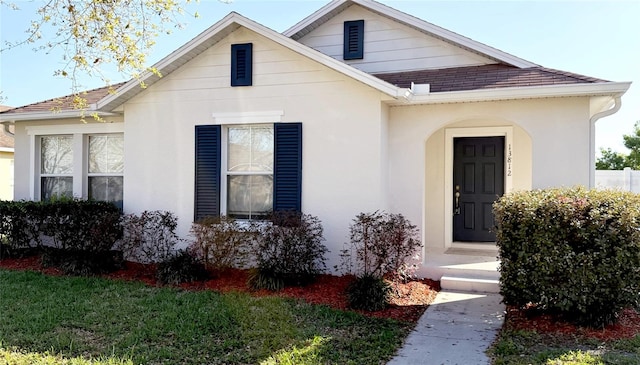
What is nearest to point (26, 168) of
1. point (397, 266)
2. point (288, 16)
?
point (288, 16)

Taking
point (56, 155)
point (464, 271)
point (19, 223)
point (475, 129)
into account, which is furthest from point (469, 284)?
point (56, 155)

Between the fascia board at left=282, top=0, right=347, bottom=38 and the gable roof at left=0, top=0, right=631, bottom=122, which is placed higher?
the fascia board at left=282, top=0, right=347, bottom=38

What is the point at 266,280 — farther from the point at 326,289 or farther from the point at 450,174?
the point at 450,174

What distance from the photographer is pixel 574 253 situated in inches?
202

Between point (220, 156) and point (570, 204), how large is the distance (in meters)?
5.54

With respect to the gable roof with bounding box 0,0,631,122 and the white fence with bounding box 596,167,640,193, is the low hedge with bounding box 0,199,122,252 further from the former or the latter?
the white fence with bounding box 596,167,640,193

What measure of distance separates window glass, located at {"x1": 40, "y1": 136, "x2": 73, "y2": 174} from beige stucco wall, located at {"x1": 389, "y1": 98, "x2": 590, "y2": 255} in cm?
699

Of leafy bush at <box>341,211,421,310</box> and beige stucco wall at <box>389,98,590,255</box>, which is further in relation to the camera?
beige stucco wall at <box>389,98,590,255</box>

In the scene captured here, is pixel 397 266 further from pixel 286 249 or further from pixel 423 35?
pixel 423 35

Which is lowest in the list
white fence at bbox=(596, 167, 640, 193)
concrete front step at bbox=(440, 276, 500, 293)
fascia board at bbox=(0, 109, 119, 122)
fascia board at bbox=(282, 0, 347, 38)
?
concrete front step at bbox=(440, 276, 500, 293)

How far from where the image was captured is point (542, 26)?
10672mm

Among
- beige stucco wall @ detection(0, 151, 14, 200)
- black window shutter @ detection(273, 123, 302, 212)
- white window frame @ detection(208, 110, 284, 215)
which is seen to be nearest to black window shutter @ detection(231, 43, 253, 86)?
white window frame @ detection(208, 110, 284, 215)

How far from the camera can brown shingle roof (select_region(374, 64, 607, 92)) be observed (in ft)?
23.3

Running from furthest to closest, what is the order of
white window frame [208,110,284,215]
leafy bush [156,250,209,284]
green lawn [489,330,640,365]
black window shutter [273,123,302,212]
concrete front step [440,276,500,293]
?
white window frame [208,110,284,215]
black window shutter [273,123,302,212]
leafy bush [156,250,209,284]
concrete front step [440,276,500,293]
green lawn [489,330,640,365]
